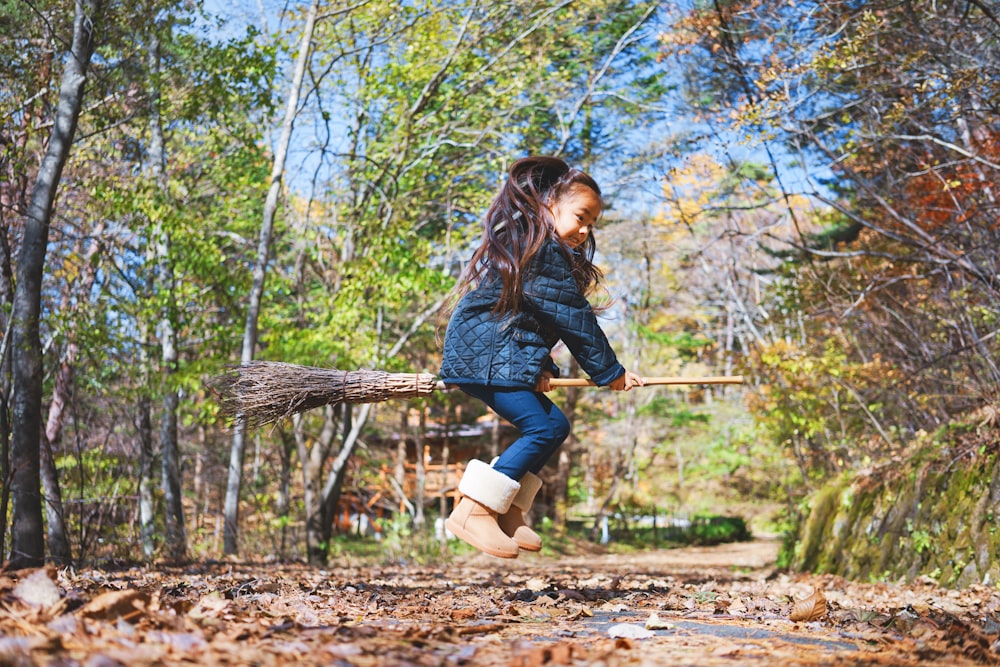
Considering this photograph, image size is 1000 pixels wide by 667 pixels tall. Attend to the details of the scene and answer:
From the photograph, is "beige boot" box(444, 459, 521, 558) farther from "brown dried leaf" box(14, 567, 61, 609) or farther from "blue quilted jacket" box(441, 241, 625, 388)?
"brown dried leaf" box(14, 567, 61, 609)

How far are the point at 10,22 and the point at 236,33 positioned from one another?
14.6ft

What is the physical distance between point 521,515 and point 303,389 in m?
1.37

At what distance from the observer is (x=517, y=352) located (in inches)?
157

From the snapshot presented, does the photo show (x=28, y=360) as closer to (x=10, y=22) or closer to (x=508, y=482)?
(x=10, y=22)

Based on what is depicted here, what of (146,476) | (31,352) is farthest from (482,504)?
(146,476)

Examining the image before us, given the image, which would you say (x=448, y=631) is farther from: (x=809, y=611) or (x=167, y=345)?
(x=167, y=345)

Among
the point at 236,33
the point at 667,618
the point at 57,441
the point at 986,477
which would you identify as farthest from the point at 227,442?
the point at 667,618

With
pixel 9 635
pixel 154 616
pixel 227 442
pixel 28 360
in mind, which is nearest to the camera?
pixel 9 635

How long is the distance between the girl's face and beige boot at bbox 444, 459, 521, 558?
1179mm

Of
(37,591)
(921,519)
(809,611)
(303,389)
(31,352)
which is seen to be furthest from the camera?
(921,519)

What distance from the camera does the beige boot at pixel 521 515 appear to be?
4168mm

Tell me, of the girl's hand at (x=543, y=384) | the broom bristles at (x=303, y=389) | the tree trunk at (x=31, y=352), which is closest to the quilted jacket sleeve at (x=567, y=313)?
the girl's hand at (x=543, y=384)

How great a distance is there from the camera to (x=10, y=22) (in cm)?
763

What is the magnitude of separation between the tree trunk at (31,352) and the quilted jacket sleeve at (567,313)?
12.6ft
